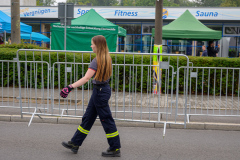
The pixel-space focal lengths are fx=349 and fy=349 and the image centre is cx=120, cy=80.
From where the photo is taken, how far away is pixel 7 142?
5.83 m

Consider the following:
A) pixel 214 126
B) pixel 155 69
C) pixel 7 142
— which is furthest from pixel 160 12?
pixel 7 142

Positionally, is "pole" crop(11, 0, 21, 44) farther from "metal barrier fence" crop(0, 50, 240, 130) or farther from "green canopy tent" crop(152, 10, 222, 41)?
"green canopy tent" crop(152, 10, 222, 41)

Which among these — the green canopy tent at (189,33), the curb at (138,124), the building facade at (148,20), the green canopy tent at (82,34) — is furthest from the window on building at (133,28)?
the curb at (138,124)

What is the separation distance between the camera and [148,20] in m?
27.5

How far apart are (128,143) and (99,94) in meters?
1.30

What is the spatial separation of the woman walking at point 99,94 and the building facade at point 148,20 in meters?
21.3

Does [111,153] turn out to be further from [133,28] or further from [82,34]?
[133,28]

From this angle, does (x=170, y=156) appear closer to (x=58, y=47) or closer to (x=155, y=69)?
(x=155, y=69)

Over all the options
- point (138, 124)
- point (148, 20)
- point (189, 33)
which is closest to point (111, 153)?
point (138, 124)

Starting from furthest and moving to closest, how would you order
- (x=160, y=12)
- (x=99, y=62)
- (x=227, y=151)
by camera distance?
(x=160, y=12), (x=227, y=151), (x=99, y=62)

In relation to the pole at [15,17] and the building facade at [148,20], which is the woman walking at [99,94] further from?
the building facade at [148,20]

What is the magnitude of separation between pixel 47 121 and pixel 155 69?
2586 mm

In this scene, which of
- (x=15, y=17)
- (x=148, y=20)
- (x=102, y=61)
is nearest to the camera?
(x=102, y=61)

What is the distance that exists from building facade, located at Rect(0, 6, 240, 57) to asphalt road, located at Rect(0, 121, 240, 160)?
19.7m
